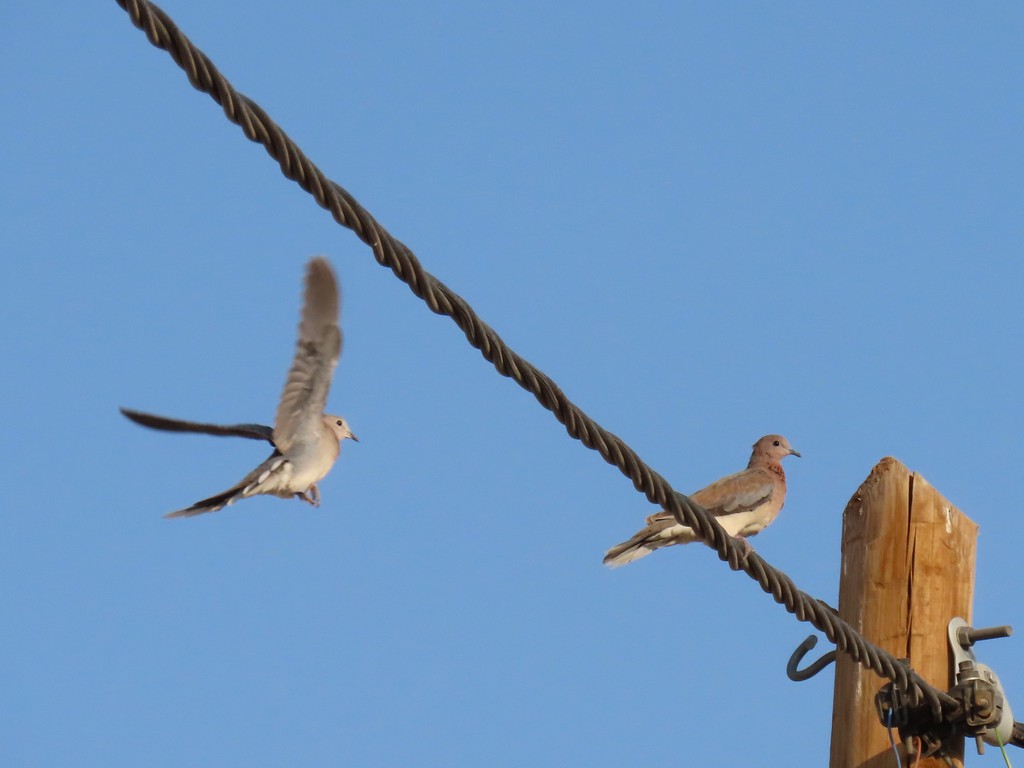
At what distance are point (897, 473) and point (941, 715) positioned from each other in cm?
86

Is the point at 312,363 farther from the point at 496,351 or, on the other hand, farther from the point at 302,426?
the point at 496,351

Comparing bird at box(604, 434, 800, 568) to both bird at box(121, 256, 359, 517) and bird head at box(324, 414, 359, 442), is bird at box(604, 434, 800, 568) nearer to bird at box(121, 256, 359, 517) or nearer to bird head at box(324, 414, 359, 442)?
bird head at box(324, 414, 359, 442)

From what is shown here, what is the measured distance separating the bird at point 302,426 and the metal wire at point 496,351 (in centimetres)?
199

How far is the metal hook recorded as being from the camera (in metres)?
5.27

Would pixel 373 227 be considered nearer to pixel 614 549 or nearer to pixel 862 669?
pixel 862 669

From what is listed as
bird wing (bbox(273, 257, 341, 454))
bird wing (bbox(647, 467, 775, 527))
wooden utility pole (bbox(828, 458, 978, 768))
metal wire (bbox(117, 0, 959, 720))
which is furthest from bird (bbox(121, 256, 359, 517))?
bird wing (bbox(647, 467, 775, 527))

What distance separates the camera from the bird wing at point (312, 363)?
19.0 feet

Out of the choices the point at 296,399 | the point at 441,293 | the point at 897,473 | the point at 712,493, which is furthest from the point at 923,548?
the point at 712,493

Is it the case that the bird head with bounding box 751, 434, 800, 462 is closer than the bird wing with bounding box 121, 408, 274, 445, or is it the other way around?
the bird wing with bounding box 121, 408, 274, 445

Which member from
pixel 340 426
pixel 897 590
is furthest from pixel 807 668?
pixel 340 426

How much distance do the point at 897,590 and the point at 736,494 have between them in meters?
4.77

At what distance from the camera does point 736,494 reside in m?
9.77

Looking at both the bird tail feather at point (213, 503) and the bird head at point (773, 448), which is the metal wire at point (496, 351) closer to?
the bird tail feather at point (213, 503)

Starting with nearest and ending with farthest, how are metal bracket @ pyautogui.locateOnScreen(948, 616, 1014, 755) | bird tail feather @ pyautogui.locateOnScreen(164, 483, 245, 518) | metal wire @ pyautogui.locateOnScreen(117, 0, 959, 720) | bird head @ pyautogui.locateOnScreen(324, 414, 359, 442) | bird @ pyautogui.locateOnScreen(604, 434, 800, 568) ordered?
metal wire @ pyautogui.locateOnScreen(117, 0, 959, 720) < metal bracket @ pyautogui.locateOnScreen(948, 616, 1014, 755) < bird tail feather @ pyautogui.locateOnScreen(164, 483, 245, 518) < bird head @ pyautogui.locateOnScreen(324, 414, 359, 442) < bird @ pyautogui.locateOnScreen(604, 434, 800, 568)
